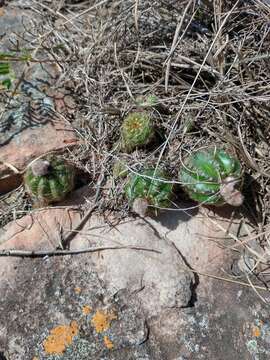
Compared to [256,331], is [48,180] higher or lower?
higher

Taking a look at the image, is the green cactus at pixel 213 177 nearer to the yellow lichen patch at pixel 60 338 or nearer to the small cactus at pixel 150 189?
the small cactus at pixel 150 189

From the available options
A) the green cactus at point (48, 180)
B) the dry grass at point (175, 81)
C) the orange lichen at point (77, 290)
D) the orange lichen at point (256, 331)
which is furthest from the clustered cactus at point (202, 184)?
the orange lichen at point (256, 331)

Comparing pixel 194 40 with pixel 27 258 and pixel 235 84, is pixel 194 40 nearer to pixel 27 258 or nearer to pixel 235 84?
pixel 235 84

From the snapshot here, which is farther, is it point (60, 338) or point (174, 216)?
point (174, 216)

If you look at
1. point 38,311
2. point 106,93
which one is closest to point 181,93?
point 106,93

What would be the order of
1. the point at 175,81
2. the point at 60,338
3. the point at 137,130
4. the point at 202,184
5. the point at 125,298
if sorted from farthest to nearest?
the point at 175,81
the point at 137,130
the point at 202,184
the point at 125,298
the point at 60,338

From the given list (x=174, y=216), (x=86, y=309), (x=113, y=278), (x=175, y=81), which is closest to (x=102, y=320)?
(x=86, y=309)

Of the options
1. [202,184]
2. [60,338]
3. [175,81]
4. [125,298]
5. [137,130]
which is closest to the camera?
[60,338]

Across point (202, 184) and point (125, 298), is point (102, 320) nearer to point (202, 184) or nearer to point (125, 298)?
point (125, 298)
